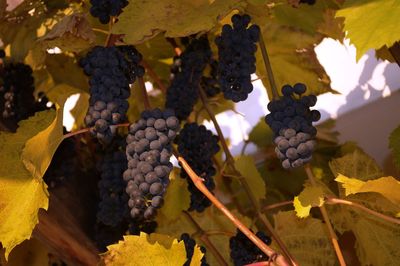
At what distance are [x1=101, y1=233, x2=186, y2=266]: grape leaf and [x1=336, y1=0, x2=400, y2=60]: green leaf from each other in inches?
10.0

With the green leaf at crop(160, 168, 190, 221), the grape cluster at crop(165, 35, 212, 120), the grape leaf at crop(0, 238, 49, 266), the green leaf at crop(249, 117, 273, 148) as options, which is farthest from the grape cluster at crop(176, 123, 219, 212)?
the green leaf at crop(249, 117, 273, 148)

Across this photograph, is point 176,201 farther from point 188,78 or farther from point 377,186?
point 377,186

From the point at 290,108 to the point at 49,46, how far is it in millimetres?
254

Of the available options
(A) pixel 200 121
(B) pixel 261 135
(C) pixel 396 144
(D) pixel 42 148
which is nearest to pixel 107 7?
(D) pixel 42 148

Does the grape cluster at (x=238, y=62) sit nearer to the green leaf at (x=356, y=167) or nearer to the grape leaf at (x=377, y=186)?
the grape leaf at (x=377, y=186)

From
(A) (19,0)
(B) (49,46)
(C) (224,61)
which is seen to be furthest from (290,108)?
(A) (19,0)

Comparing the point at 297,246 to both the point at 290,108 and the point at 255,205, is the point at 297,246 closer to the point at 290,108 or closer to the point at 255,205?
the point at 255,205

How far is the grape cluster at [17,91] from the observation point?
785 millimetres

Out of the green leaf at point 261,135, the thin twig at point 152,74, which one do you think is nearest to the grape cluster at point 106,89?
the thin twig at point 152,74

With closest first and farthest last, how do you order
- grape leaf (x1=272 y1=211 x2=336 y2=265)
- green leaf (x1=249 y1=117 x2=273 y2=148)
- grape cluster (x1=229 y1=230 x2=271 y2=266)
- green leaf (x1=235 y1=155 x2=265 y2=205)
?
1. grape cluster (x1=229 y1=230 x2=271 y2=266)
2. grape leaf (x1=272 y1=211 x2=336 y2=265)
3. green leaf (x1=235 y1=155 x2=265 y2=205)
4. green leaf (x1=249 y1=117 x2=273 y2=148)

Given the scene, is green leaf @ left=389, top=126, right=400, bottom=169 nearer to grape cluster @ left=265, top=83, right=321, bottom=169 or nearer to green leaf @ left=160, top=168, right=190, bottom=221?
grape cluster @ left=265, top=83, right=321, bottom=169

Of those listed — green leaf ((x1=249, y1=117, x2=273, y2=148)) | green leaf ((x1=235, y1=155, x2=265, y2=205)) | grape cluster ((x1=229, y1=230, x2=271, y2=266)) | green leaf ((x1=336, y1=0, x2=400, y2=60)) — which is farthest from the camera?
green leaf ((x1=249, y1=117, x2=273, y2=148))

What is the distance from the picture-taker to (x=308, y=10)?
87cm

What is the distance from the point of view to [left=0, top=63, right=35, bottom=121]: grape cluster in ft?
2.57
